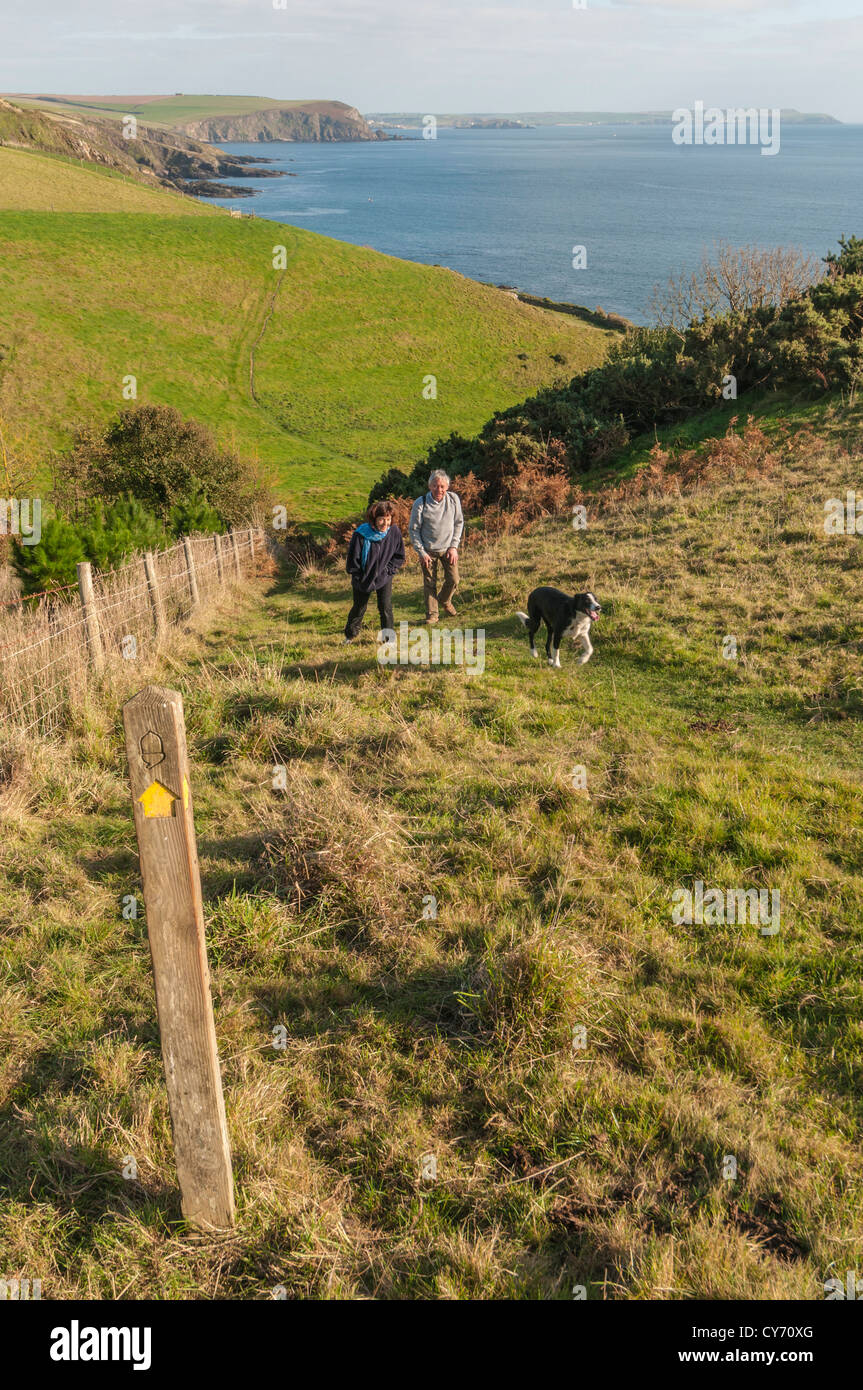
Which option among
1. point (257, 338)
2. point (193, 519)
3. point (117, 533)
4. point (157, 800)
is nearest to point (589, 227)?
point (257, 338)

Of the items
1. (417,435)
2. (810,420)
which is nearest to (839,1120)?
(810,420)

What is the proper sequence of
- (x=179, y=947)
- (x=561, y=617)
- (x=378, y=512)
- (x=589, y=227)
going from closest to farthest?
1. (x=179, y=947)
2. (x=561, y=617)
3. (x=378, y=512)
4. (x=589, y=227)

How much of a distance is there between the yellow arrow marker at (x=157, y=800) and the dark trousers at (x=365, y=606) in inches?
290

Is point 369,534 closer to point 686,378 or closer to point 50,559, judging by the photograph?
point 50,559

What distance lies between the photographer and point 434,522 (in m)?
10.4

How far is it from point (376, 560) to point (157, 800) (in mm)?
7402

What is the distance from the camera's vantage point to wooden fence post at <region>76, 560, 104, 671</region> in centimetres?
995

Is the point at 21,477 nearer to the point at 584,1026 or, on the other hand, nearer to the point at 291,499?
the point at 291,499

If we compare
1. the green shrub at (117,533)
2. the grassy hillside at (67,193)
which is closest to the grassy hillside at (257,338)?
the grassy hillside at (67,193)

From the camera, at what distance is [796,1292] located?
299 centimetres

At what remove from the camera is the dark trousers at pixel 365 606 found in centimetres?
1012

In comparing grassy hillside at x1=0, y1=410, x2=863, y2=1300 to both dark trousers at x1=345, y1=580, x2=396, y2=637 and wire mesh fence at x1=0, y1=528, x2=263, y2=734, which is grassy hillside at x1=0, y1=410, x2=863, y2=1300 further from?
dark trousers at x1=345, y1=580, x2=396, y2=637

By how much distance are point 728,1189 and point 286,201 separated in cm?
22016

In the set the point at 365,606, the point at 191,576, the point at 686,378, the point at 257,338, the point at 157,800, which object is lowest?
the point at 157,800
